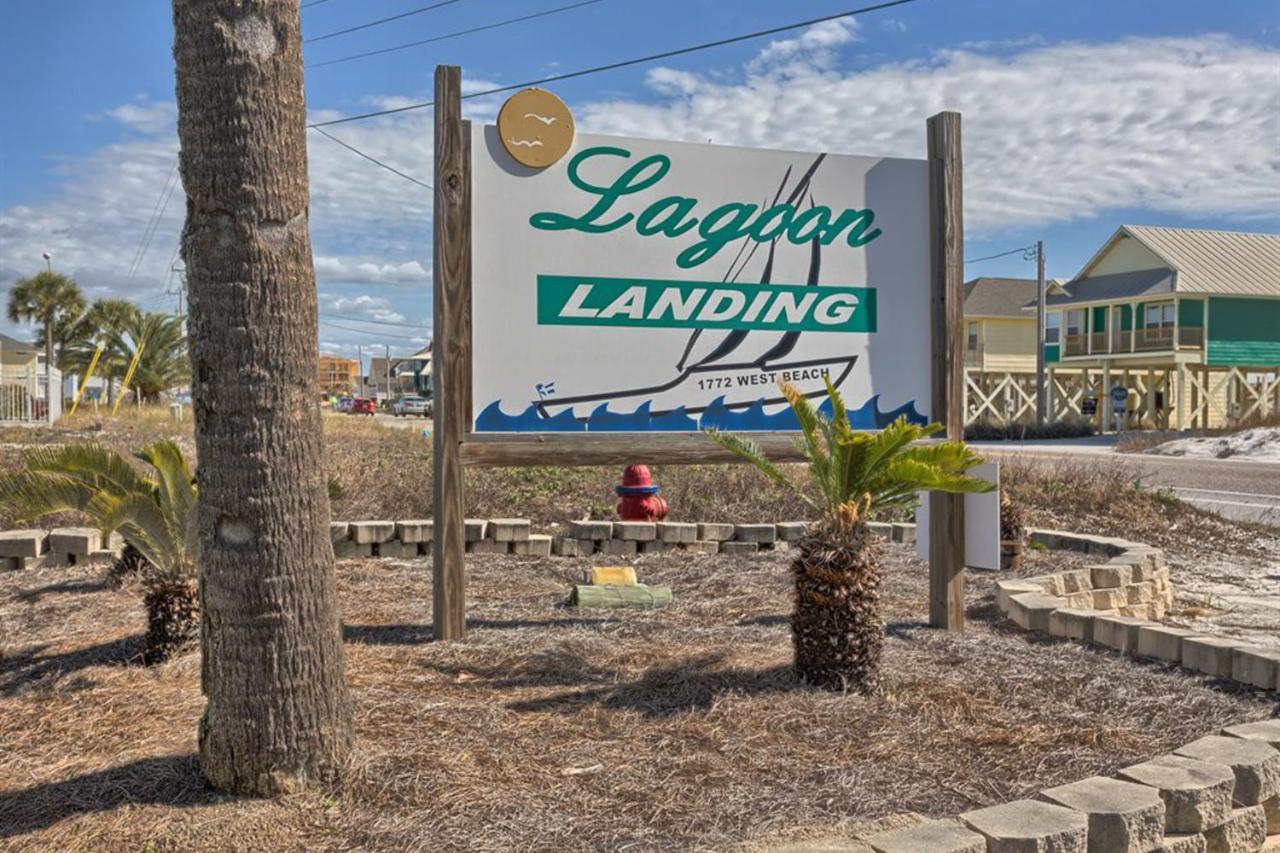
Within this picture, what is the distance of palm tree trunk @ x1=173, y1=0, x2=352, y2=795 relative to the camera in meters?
3.64

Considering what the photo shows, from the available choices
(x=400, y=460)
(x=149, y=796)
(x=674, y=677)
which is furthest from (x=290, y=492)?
(x=400, y=460)

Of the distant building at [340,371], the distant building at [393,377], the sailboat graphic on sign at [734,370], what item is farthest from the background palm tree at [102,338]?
the distant building at [340,371]

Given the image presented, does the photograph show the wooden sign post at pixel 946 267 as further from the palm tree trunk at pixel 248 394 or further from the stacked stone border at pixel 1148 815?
the palm tree trunk at pixel 248 394

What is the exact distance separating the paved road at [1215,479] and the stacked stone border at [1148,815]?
8105 millimetres

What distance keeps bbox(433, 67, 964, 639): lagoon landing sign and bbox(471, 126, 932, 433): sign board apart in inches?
0.4

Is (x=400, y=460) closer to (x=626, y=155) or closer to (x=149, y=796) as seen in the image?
(x=626, y=155)

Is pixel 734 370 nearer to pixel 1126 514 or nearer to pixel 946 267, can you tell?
pixel 946 267

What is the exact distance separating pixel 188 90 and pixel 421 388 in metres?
106

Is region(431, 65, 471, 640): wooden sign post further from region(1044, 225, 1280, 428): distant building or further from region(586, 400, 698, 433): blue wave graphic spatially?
region(1044, 225, 1280, 428): distant building

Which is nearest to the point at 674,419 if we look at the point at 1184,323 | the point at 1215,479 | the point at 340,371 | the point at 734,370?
the point at 734,370

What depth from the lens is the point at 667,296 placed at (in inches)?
262

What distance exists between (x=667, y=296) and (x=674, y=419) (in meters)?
0.76

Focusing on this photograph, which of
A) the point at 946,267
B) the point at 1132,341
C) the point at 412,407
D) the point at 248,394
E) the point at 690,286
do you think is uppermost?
the point at 1132,341

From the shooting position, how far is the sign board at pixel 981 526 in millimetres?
6668
